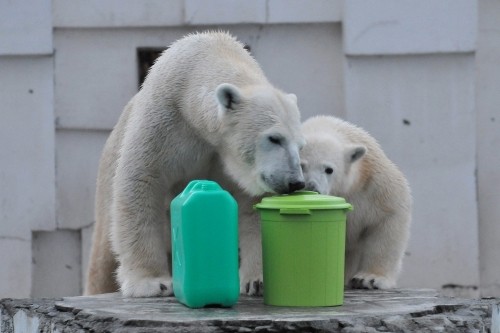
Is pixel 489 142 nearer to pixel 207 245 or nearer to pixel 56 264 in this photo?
pixel 56 264

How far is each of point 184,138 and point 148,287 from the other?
0.54 metres

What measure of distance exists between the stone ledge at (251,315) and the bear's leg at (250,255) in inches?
4.5

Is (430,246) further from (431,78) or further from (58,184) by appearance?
(58,184)

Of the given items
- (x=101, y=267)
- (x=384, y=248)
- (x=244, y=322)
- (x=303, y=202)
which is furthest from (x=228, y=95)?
(x=101, y=267)

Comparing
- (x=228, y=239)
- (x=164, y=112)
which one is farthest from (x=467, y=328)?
(x=164, y=112)

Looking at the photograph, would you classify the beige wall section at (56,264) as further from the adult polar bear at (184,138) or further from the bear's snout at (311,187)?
the bear's snout at (311,187)

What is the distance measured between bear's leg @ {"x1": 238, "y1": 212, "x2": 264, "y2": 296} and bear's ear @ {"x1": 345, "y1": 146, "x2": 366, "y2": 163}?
571 mm

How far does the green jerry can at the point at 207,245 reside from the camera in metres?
3.48

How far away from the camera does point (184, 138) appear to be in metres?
4.11

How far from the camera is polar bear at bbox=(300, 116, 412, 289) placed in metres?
4.50

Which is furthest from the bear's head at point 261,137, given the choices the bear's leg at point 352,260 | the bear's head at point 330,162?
the bear's leg at point 352,260

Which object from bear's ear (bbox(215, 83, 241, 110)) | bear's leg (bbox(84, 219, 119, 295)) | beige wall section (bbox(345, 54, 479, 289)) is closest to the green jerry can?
bear's ear (bbox(215, 83, 241, 110))

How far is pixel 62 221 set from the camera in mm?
6395

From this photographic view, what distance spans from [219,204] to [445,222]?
9.91 feet
